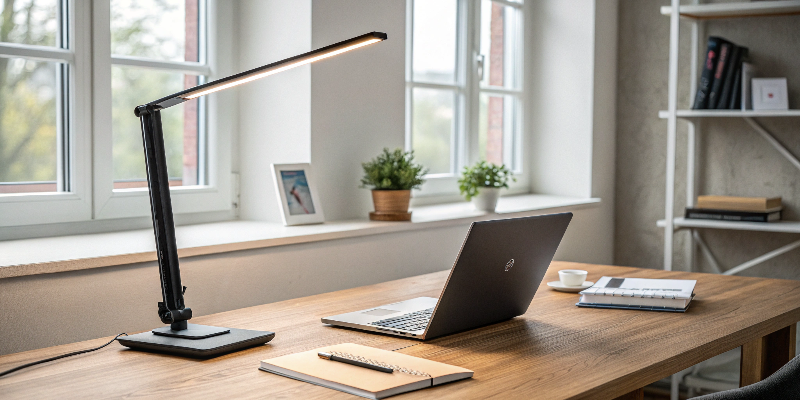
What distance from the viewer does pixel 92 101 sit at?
2260 mm

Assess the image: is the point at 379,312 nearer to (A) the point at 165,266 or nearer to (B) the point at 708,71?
(A) the point at 165,266

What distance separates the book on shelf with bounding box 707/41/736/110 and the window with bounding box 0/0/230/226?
2142 mm

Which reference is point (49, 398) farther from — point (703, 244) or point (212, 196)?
point (703, 244)

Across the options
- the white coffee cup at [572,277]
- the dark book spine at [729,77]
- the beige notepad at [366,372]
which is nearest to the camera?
the beige notepad at [366,372]

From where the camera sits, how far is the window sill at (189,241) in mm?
1771

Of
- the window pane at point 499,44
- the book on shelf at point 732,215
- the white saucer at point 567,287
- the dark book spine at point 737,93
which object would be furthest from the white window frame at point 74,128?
the dark book spine at point 737,93

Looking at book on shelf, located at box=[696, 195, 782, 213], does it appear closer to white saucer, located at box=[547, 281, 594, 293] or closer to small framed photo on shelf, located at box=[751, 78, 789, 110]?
small framed photo on shelf, located at box=[751, 78, 789, 110]

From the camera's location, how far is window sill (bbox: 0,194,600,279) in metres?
1.77

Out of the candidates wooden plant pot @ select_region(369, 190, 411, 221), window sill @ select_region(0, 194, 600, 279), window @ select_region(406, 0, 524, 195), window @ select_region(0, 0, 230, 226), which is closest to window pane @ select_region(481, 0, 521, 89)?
window @ select_region(406, 0, 524, 195)

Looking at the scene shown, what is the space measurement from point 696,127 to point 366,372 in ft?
9.80

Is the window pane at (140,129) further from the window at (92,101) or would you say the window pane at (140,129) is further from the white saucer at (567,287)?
the white saucer at (567,287)

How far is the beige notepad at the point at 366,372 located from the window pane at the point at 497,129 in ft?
8.34

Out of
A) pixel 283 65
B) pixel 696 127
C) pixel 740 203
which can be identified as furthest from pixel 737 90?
pixel 283 65

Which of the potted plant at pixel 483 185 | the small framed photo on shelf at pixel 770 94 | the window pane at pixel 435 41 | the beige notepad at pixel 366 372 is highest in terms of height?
the window pane at pixel 435 41
